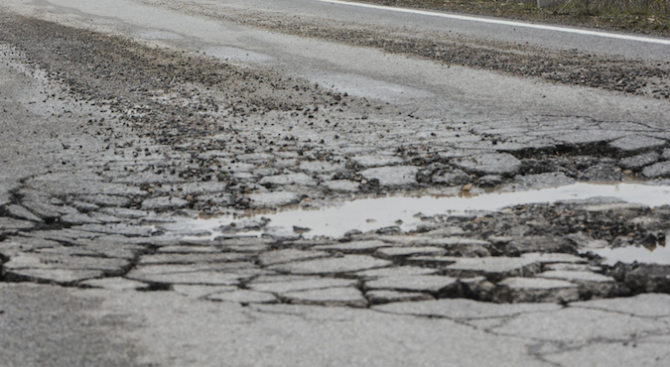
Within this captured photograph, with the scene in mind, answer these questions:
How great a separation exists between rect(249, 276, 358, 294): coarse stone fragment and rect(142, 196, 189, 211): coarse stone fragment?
4.37 feet

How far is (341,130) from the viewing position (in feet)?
19.5

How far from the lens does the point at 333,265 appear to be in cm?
350

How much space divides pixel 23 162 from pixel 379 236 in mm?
2576

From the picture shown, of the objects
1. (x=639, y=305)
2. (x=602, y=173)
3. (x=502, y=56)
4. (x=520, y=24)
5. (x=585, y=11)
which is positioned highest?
(x=585, y=11)

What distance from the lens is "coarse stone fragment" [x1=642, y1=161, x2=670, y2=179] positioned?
479 cm

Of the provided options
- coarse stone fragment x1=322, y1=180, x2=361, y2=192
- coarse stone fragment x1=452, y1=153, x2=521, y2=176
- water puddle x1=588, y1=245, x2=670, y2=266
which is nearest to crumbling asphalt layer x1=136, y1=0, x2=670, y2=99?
coarse stone fragment x1=452, y1=153, x2=521, y2=176

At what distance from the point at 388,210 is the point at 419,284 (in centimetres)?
124

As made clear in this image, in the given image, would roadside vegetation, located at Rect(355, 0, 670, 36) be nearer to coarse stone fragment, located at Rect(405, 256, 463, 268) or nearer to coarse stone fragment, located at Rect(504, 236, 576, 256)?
coarse stone fragment, located at Rect(504, 236, 576, 256)

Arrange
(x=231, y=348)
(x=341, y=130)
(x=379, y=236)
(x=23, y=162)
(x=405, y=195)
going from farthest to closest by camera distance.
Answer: (x=341, y=130), (x=23, y=162), (x=405, y=195), (x=379, y=236), (x=231, y=348)

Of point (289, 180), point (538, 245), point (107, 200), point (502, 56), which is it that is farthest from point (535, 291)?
point (502, 56)

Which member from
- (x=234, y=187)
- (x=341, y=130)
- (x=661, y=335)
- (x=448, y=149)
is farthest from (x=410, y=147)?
(x=661, y=335)

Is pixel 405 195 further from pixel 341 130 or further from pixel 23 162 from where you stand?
pixel 23 162

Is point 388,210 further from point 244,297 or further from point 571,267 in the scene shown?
point 244,297

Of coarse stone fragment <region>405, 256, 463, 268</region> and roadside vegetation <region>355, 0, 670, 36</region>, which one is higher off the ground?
roadside vegetation <region>355, 0, 670, 36</region>
